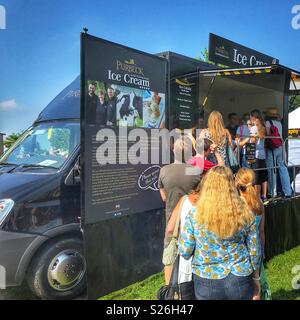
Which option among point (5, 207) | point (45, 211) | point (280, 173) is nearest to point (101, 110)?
point (45, 211)

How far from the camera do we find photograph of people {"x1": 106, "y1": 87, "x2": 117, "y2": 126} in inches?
165

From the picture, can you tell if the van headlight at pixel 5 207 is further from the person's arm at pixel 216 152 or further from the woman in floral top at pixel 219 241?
the person's arm at pixel 216 152

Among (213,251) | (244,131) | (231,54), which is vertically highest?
(231,54)

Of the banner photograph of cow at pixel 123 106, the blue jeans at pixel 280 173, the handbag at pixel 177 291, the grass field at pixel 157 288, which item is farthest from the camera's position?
the blue jeans at pixel 280 173

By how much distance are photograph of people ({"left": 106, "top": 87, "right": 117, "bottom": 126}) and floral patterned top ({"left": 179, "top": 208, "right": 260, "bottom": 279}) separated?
6.04 feet

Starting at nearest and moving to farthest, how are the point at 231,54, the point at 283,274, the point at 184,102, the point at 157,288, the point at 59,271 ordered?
1. the point at 59,271
2. the point at 157,288
3. the point at 283,274
4. the point at 184,102
5. the point at 231,54

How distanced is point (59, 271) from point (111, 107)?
6.28 feet

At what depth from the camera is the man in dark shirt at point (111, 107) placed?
4.20 m

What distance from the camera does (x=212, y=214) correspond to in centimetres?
261

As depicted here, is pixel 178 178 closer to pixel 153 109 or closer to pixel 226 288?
pixel 153 109

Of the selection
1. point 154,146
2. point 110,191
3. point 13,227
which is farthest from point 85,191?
point 154,146

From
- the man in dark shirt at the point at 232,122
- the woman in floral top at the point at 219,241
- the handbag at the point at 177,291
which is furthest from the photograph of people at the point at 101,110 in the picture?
the man in dark shirt at the point at 232,122

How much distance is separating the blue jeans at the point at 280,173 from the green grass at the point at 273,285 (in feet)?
4.20

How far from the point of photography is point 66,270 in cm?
429
